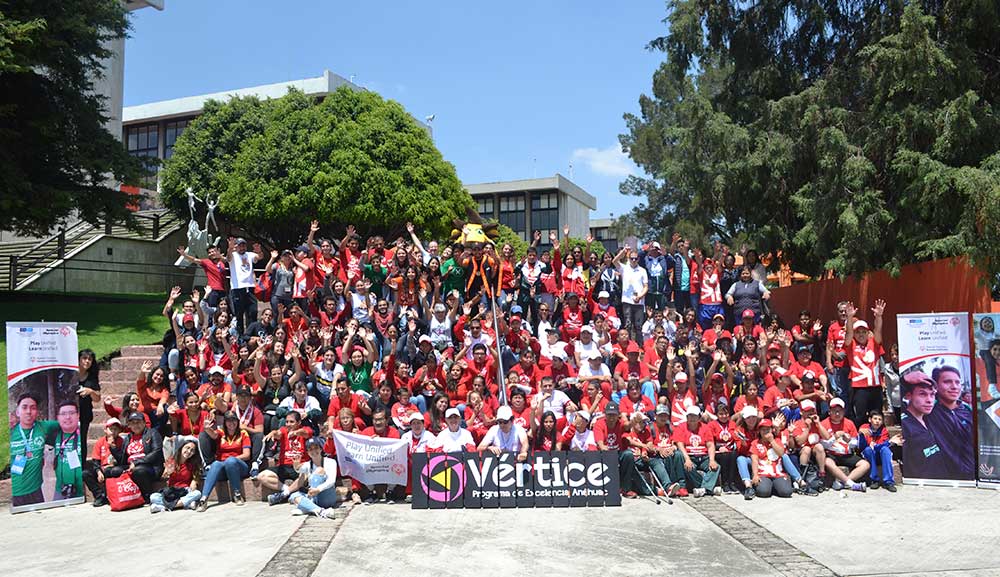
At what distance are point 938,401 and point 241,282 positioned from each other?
1107 cm

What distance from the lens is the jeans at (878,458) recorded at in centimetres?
995

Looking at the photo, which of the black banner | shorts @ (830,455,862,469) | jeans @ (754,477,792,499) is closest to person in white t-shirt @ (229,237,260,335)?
the black banner

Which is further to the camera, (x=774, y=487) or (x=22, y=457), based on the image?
(x=774, y=487)

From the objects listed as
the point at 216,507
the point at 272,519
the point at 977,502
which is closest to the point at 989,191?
the point at 977,502

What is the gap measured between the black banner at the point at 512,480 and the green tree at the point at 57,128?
45.2 feet

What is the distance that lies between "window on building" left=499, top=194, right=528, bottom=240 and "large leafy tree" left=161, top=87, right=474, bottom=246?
33087mm

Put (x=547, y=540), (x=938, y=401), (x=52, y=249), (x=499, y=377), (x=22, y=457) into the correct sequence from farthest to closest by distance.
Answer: (x=52, y=249), (x=499, y=377), (x=938, y=401), (x=22, y=457), (x=547, y=540)

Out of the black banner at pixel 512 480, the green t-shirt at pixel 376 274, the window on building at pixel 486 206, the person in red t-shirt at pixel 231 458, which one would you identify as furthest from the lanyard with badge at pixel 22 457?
the window on building at pixel 486 206

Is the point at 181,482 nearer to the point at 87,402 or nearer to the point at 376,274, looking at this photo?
the point at 87,402

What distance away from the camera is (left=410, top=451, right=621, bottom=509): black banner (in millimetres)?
9273

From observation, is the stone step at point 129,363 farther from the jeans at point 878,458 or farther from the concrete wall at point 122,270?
the concrete wall at point 122,270

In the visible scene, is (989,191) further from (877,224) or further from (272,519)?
(272,519)

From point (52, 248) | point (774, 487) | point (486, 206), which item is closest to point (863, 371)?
point (774, 487)

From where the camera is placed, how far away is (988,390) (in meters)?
10.1
